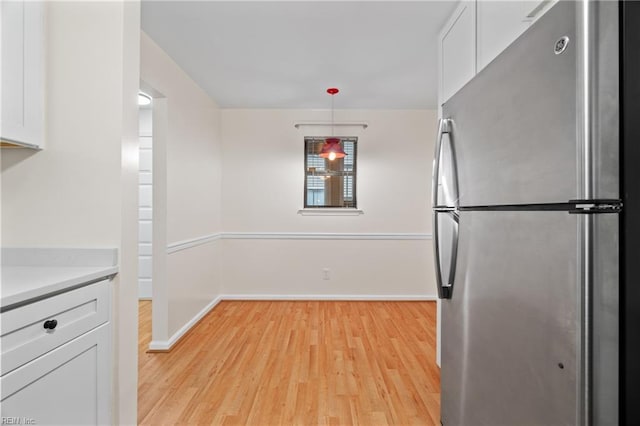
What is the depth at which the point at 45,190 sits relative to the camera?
1.32m

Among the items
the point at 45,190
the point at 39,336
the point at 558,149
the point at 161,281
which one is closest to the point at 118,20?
the point at 45,190

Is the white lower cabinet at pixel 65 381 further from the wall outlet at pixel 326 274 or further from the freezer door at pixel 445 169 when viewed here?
the wall outlet at pixel 326 274

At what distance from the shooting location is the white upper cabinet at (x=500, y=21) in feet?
4.20

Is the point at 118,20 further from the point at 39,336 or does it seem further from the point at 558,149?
the point at 558,149

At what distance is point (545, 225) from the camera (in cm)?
83

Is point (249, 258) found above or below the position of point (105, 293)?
below

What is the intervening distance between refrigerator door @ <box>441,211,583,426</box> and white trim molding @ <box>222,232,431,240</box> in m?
2.83

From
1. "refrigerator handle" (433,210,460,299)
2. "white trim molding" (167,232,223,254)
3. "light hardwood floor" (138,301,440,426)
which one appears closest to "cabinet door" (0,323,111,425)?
"light hardwood floor" (138,301,440,426)

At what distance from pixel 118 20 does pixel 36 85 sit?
41 cm

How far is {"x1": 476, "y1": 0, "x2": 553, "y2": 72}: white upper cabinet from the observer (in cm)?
128

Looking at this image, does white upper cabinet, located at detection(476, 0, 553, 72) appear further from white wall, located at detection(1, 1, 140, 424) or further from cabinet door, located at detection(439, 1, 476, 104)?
white wall, located at detection(1, 1, 140, 424)

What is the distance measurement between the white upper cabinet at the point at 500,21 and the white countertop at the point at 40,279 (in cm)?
191

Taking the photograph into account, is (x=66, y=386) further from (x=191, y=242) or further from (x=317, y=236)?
(x=317, y=236)

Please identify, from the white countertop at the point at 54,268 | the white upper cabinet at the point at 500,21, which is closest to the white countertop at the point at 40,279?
the white countertop at the point at 54,268
